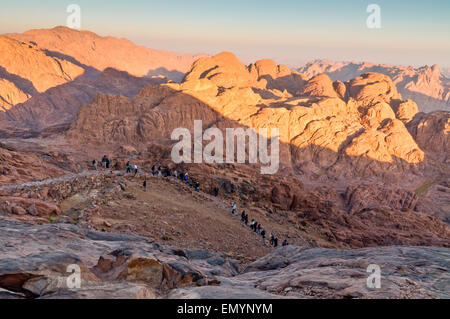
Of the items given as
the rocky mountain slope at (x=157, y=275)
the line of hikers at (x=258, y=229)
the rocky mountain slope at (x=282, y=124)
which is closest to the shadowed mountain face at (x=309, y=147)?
the rocky mountain slope at (x=282, y=124)

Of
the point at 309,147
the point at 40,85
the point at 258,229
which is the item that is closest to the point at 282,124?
the point at 309,147

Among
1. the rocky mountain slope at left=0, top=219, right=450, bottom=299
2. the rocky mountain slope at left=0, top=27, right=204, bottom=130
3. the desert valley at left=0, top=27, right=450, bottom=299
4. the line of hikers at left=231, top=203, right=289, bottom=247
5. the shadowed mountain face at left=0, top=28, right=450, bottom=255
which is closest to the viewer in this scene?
the rocky mountain slope at left=0, top=219, right=450, bottom=299

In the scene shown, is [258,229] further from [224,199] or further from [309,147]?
[309,147]

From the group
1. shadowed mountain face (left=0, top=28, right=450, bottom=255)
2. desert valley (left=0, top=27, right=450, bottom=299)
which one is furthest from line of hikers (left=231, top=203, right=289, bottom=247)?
shadowed mountain face (left=0, top=28, right=450, bottom=255)

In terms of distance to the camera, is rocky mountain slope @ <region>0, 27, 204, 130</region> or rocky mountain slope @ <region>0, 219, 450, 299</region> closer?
rocky mountain slope @ <region>0, 219, 450, 299</region>

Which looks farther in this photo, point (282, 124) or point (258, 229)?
point (282, 124)

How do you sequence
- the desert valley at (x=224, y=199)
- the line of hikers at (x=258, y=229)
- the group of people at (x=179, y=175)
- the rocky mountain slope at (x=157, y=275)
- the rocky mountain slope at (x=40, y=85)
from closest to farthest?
the rocky mountain slope at (x=157, y=275) → the desert valley at (x=224, y=199) → the line of hikers at (x=258, y=229) → the group of people at (x=179, y=175) → the rocky mountain slope at (x=40, y=85)

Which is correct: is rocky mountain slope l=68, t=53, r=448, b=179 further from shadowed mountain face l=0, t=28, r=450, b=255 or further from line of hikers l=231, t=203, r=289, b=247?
line of hikers l=231, t=203, r=289, b=247

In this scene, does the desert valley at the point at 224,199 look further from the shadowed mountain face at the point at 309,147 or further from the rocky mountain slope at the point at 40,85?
the rocky mountain slope at the point at 40,85

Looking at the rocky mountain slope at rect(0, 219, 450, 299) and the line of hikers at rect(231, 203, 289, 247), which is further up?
the rocky mountain slope at rect(0, 219, 450, 299)
